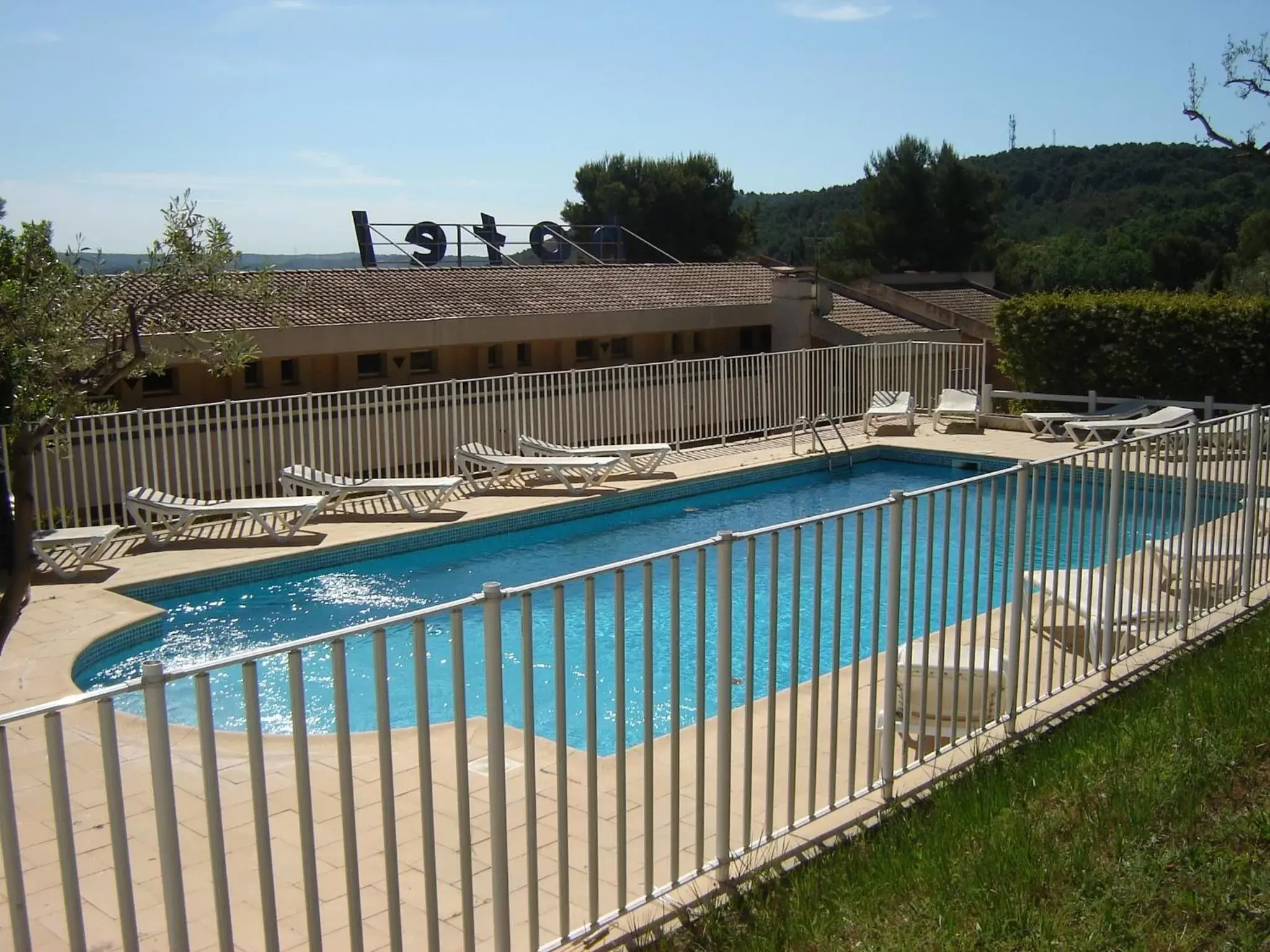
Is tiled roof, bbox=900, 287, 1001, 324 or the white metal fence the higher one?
tiled roof, bbox=900, 287, 1001, 324

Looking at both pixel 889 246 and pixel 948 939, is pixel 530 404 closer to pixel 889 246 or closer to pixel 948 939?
pixel 948 939

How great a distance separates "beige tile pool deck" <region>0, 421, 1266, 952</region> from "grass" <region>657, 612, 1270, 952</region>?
0.25 meters

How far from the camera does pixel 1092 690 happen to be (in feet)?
19.1

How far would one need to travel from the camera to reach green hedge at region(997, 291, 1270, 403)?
16.7 metres

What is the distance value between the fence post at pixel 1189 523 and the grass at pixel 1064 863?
1506 millimetres

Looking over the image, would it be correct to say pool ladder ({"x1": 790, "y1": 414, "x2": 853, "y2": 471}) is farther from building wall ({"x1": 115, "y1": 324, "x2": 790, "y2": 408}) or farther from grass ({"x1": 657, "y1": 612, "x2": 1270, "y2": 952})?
grass ({"x1": 657, "y1": 612, "x2": 1270, "y2": 952})

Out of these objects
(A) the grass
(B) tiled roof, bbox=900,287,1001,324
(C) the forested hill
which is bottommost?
(A) the grass

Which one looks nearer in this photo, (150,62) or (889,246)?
(150,62)

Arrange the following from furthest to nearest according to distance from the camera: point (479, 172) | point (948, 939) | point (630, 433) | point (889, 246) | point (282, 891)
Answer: point (889, 246)
point (479, 172)
point (630, 433)
point (282, 891)
point (948, 939)

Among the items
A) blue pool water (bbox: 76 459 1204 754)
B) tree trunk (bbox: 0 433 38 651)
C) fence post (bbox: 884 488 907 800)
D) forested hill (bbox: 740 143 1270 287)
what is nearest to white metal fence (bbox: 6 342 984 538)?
blue pool water (bbox: 76 459 1204 754)

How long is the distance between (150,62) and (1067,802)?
15396 mm

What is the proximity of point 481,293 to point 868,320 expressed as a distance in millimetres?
10272

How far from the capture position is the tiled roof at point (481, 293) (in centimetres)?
1900

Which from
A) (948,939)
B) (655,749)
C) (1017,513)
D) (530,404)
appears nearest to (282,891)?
(655,749)
